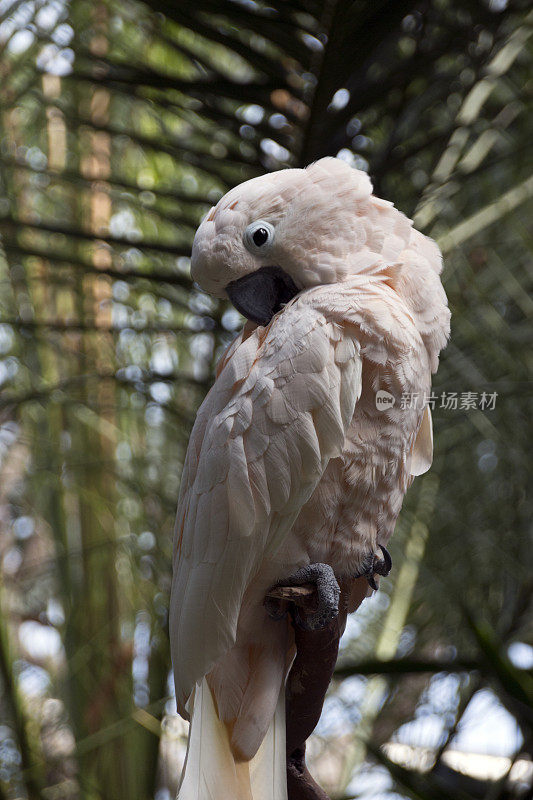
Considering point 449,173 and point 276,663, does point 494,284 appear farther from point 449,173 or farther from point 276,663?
point 276,663

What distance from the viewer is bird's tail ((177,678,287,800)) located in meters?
0.73

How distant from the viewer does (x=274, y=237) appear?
75 cm

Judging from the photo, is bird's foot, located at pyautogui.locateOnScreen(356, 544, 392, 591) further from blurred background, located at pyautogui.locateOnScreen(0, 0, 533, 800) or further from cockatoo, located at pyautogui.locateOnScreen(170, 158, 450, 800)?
blurred background, located at pyautogui.locateOnScreen(0, 0, 533, 800)

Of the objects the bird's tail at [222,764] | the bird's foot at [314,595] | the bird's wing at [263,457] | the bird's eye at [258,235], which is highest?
the bird's eye at [258,235]

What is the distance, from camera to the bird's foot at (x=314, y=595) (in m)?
0.72

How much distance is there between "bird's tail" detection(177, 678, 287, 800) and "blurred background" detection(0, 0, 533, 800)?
1.08 ft

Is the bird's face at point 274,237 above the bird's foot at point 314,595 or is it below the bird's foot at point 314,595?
above

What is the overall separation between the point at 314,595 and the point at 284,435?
0.16 m

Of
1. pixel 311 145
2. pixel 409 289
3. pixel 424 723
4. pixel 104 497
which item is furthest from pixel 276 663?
pixel 424 723

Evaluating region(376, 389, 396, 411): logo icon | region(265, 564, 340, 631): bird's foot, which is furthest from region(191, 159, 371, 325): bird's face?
region(265, 564, 340, 631): bird's foot

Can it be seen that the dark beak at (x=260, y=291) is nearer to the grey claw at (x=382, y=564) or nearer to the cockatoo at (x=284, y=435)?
the cockatoo at (x=284, y=435)

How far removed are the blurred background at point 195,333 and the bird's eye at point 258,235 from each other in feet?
1.74

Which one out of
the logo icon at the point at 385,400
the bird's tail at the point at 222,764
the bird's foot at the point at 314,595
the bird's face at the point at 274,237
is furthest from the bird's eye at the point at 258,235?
the bird's tail at the point at 222,764

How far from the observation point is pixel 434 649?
1.78m
